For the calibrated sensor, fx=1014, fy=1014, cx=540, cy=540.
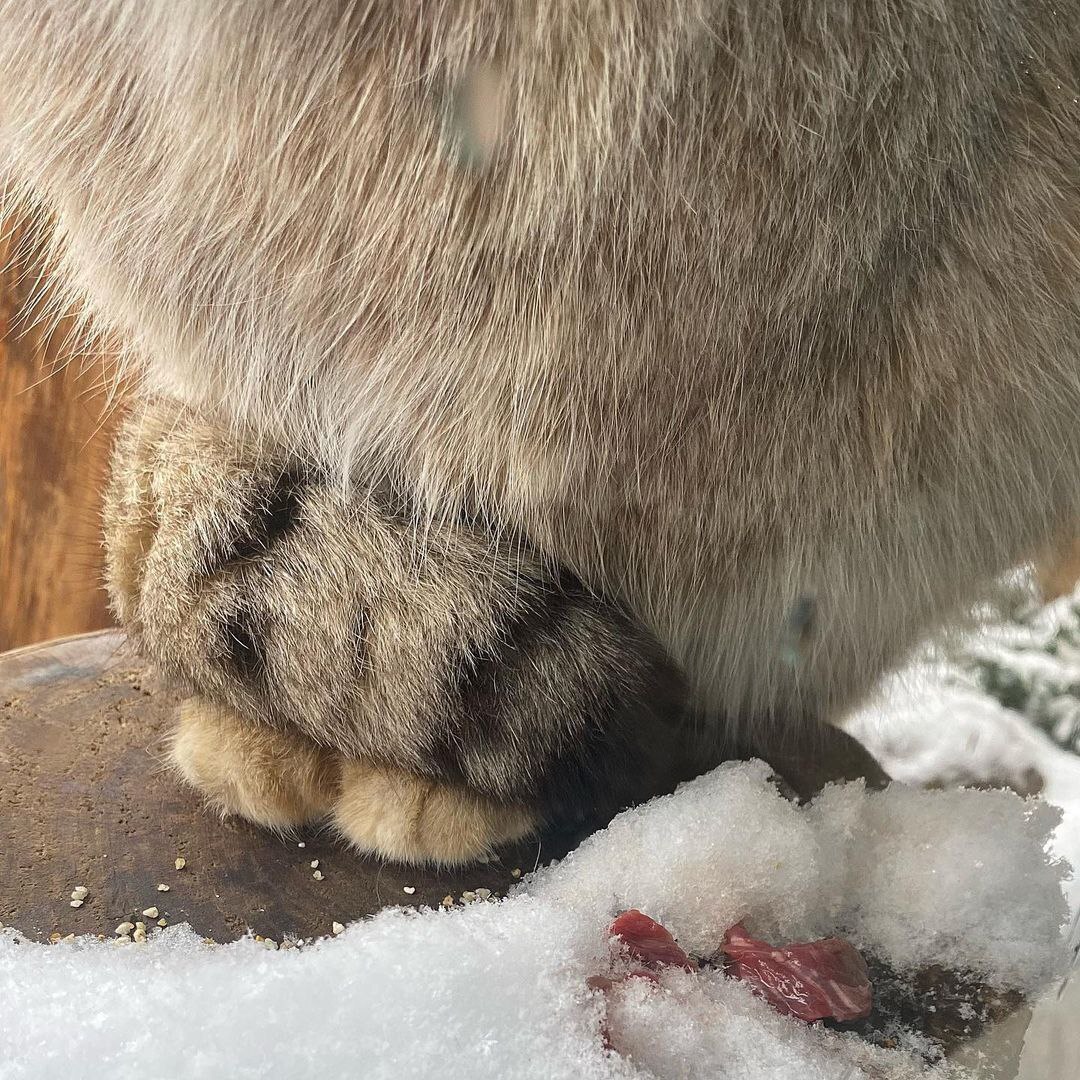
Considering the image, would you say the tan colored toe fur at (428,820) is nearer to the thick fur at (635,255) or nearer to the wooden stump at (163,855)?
the wooden stump at (163,855)

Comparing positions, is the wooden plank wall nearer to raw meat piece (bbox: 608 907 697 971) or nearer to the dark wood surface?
the dark wood surface

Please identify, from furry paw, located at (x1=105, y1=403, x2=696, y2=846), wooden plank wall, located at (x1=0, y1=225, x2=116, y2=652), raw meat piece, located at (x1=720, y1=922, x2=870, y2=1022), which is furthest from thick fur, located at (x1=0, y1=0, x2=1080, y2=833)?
wooden plank wall, located at (x1=0, y1=225, x2=116, y2=652)

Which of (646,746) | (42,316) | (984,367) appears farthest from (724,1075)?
A: (42,316)

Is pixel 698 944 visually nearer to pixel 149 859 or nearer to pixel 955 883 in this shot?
pixel 955 883

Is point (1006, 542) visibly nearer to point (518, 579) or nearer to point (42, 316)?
point (518, 579)

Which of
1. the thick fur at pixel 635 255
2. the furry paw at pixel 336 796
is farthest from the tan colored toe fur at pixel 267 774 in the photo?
the thick fur at pixel 635 255
